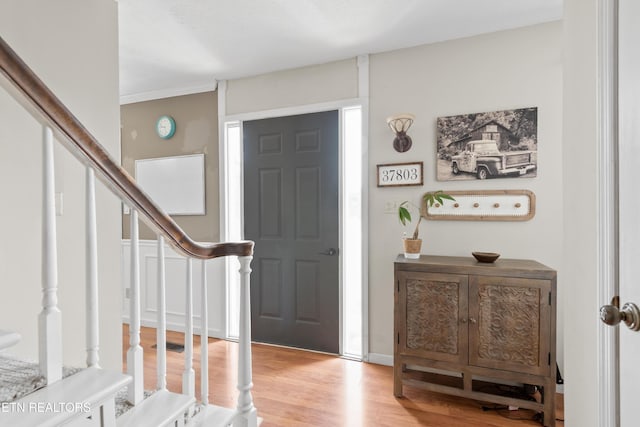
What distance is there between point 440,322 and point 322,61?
2329mm

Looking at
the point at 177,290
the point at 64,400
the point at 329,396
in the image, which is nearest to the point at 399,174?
the point at 329,396

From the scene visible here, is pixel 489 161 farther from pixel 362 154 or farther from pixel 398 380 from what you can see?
pixel 398 380

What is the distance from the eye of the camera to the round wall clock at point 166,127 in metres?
3.58

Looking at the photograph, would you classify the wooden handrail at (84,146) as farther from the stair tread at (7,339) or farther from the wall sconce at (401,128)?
the wall sconce at (401,128)

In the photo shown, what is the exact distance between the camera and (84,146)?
96 centimetres

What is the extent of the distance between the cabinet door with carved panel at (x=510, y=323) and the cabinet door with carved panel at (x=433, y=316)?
59 millimetres

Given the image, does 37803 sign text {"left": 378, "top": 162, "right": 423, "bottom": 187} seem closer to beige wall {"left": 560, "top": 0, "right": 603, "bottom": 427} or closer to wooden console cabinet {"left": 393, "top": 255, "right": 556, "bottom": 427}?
wooden console cabinet {"left": 393, "top": 255, "right": 556, "bottom": 427}

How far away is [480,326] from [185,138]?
323 centimetres

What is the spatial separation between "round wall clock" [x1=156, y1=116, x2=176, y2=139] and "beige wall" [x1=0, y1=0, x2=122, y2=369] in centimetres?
137

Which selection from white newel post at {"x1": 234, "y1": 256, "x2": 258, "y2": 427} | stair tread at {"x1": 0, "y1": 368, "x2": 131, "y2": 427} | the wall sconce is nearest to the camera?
stair tread at {"x1": 0, "y1": 368, "x2": 131, "y2": 427}

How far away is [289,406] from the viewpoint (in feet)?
7.22

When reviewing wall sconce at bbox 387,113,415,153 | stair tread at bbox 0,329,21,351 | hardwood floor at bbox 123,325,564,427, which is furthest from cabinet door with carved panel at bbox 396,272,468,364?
stair tread at bbox 0,329,21,351

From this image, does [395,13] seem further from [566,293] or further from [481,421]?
[481,421]

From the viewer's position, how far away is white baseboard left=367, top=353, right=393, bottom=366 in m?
2.78
